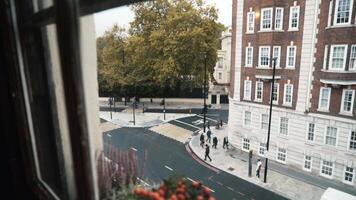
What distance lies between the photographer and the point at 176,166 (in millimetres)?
10352

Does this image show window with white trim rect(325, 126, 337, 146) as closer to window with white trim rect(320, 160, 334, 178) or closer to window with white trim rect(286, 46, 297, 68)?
window with white trim rect(320, 160, 334, 178)

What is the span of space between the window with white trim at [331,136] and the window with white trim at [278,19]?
13.3 feet

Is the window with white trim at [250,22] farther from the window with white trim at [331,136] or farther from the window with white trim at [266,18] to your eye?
the window with white trim at [331,136]

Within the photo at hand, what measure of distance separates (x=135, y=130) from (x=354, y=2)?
11.2 metres

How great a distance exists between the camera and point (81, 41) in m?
1.05

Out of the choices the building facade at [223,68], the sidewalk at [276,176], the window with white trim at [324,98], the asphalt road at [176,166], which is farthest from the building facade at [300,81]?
the building facade at [223,68]

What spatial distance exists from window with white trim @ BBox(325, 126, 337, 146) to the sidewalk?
4.50 ft

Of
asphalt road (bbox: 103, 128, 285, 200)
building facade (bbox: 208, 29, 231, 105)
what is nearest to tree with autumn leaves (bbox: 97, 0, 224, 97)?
building facade (bbox: 208, 29, 231, 105)

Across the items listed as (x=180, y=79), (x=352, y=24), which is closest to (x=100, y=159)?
(x=352, y=24)

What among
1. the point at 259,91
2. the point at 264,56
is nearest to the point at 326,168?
the point at 259,91

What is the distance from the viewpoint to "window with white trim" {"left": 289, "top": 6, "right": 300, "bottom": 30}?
32.1 feet

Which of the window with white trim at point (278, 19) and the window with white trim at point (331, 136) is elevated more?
the window with white trim at point (278, 19)

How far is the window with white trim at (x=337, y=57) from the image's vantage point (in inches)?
344

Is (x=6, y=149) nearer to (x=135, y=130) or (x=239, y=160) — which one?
(x=239, y=160)
